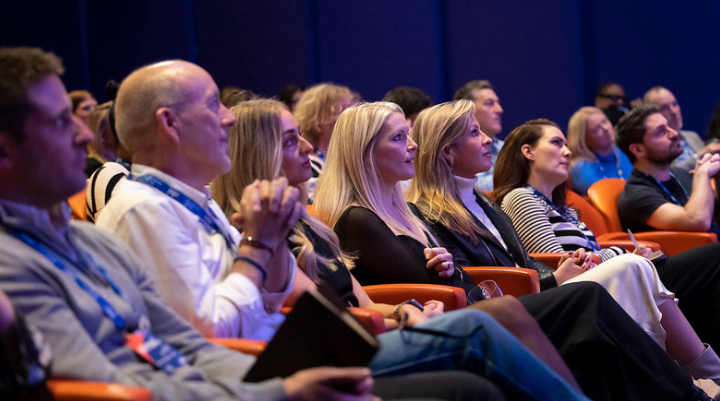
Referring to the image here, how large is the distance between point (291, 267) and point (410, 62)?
195 inches

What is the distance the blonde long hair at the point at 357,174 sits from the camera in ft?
9.84

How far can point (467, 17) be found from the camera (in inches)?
271

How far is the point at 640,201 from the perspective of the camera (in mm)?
4438

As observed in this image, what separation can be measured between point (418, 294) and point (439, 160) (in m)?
0.85

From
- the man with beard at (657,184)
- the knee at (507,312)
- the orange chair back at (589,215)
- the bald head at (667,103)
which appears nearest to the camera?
the knee at (507,312)

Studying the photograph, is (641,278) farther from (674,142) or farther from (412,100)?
(412,100)

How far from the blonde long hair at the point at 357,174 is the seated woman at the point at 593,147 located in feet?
9.15

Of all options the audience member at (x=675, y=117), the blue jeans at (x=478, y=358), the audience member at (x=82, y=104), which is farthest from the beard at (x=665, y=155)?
the audience member at (x=82, y=104)

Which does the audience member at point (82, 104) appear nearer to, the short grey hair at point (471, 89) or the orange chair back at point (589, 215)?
the short grey hair at point (471, 89)

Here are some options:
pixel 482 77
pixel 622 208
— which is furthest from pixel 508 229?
pixel 482 77

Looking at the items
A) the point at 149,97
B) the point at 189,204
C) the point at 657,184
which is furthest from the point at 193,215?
the point at 657,184

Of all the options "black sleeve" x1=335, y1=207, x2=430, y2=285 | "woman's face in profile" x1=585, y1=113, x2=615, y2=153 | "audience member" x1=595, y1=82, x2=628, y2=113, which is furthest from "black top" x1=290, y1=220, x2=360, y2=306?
"audience member" x1=595, y1=82, x2=628, y2=113

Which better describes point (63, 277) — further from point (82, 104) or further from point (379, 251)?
point (82, 104)

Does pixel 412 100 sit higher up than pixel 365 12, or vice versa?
pixel 365 12
